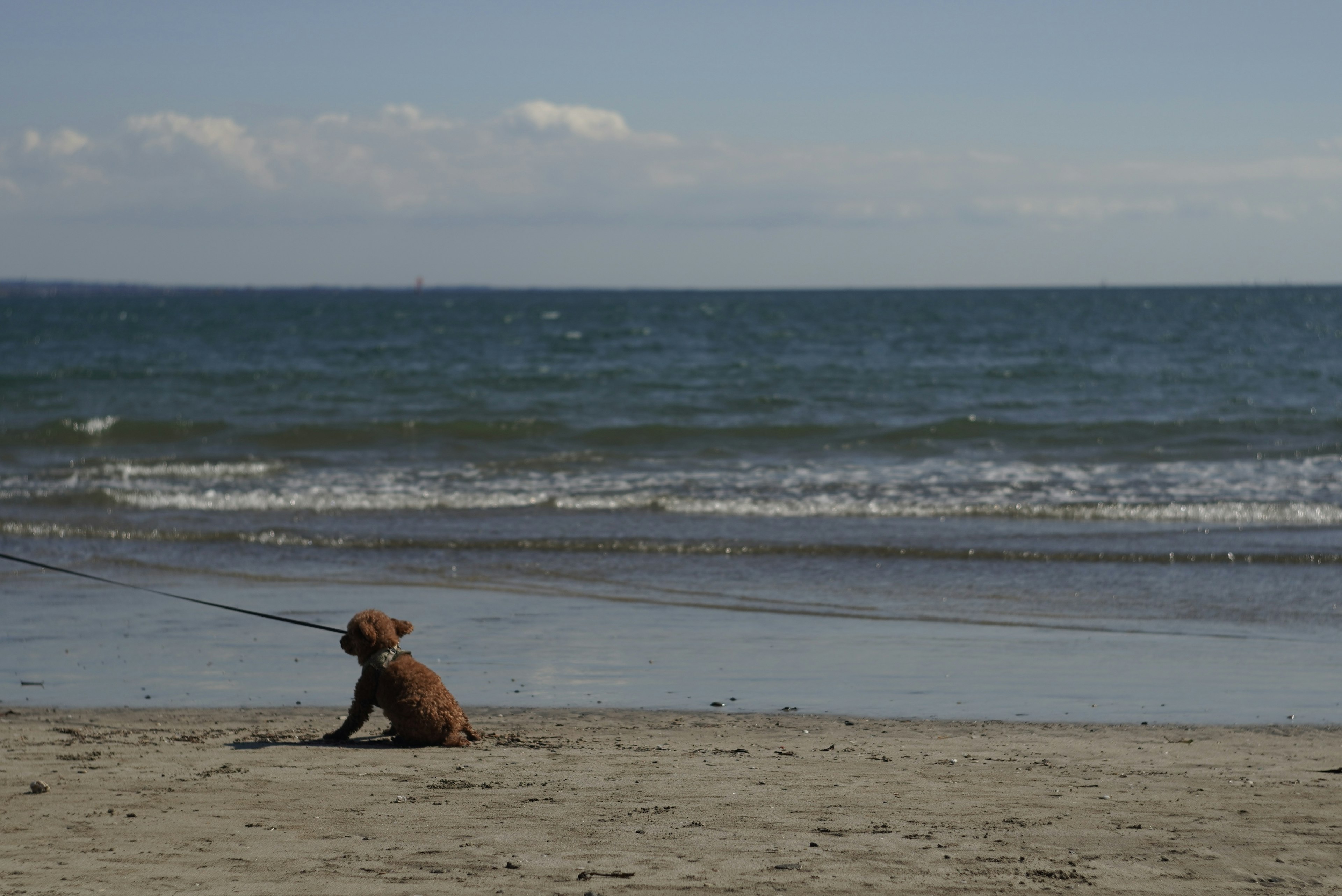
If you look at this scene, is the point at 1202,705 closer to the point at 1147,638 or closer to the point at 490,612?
the point at 1147,638

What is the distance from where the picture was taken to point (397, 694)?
5605mm

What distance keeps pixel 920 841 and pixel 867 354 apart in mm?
34473

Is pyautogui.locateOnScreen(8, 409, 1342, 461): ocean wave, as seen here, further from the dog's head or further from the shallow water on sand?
the dog's head

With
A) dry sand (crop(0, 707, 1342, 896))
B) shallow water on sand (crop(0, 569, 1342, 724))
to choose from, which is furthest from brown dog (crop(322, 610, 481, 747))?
shallow water on sand (crop(0, 569, 1342, 724))

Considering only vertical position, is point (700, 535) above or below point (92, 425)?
below

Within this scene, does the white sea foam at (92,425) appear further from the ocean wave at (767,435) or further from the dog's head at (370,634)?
the dog's head at (370,634)

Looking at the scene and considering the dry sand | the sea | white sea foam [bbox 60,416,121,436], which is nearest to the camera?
the dry sand

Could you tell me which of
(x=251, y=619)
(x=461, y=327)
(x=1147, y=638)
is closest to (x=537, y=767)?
(x=251, y=619)

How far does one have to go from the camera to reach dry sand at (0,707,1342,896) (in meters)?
3.88

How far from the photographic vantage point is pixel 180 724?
6.02 metres

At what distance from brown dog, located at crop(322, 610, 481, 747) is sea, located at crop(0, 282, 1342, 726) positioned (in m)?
0.91

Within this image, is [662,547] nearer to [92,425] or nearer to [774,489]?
[774,489]

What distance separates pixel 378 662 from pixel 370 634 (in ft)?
0.45

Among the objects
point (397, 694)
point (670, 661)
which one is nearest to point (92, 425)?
point (670, 661)
